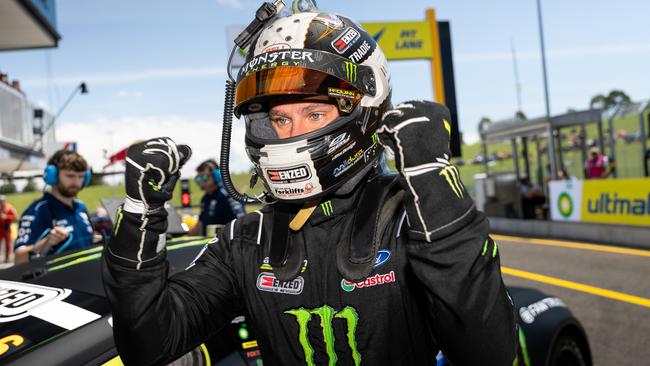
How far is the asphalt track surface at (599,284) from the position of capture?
4.55m

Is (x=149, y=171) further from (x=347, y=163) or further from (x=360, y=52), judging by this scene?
(x=360, y=52)

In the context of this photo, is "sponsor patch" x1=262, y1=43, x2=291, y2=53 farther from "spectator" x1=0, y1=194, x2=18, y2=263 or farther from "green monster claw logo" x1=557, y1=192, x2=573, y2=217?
"spectator" x1=0, y1=194, x2=18, y2=263

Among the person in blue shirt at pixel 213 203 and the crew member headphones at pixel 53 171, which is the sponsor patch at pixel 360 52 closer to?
the crew member headphones at pixel 53 171

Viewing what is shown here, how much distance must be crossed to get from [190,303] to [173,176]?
42 cm

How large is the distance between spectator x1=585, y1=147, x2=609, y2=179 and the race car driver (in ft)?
39.5

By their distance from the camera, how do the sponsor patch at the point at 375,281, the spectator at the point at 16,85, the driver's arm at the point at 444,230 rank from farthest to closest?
the spectator at the point at 16,85
the sponsor patch at the point at 375,281
the driver's arm at the point at 444,230

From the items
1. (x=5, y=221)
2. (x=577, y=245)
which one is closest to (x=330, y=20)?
(x=577, y=245)

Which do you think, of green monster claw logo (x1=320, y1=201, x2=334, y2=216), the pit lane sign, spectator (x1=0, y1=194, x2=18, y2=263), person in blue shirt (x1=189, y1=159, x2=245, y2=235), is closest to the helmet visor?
green monster claw logo (x1=320, y1=201, x2=334, y2=216)

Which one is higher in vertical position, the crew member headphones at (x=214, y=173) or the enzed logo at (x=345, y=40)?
the enzed logo at (x=345, y=40)

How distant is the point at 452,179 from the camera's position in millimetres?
1211

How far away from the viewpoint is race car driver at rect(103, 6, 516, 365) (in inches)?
47.3

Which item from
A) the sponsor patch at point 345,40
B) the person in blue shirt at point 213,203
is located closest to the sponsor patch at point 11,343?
the sponsor patch at point 345,40

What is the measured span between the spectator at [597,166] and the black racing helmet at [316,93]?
39.6 feet

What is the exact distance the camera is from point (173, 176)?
1.45 meters
